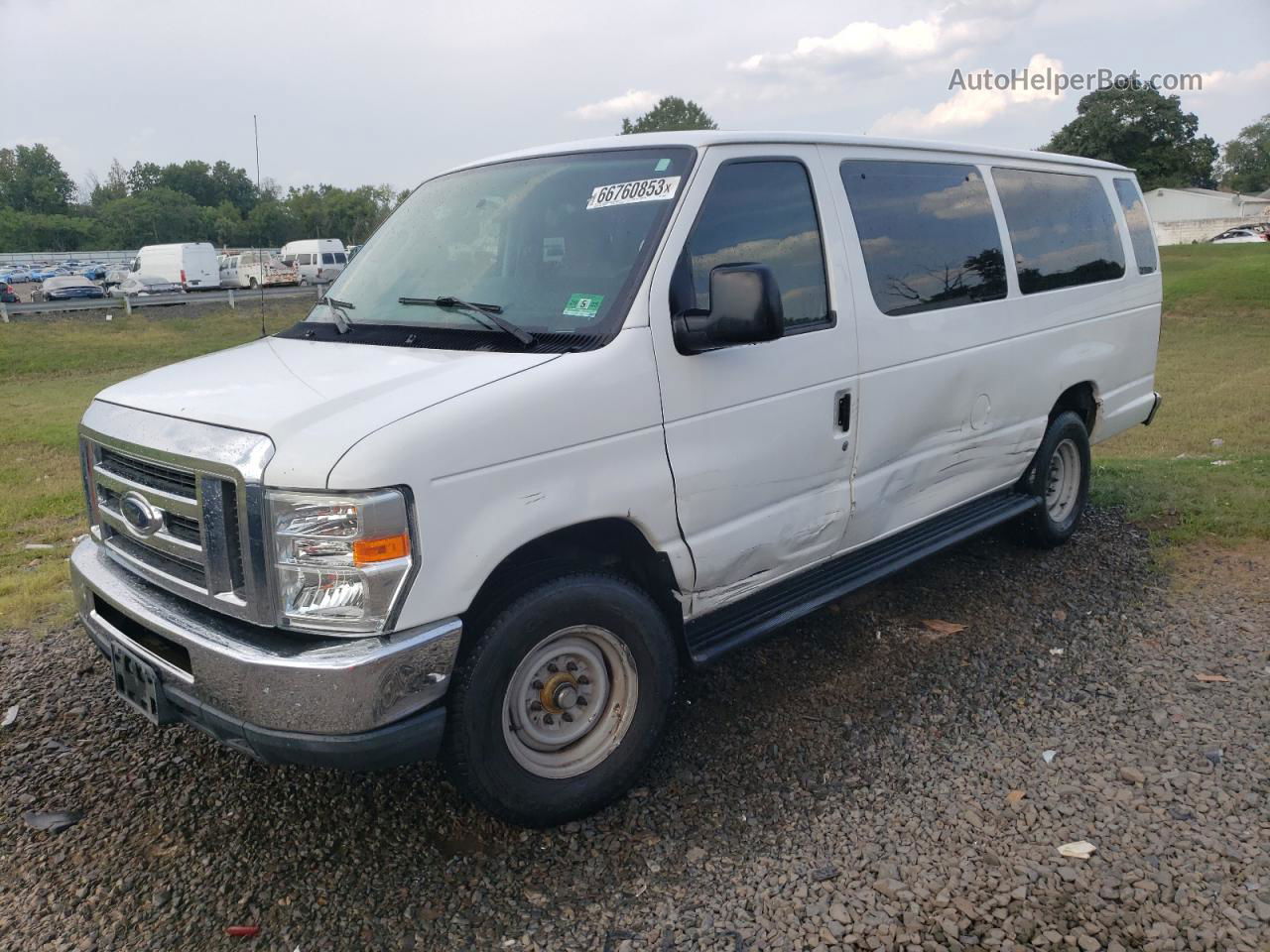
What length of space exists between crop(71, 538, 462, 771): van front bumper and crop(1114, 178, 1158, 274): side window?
5333 millimetres

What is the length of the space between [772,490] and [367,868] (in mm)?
1925

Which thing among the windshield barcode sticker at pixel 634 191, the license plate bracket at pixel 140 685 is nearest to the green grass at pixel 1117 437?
the license plate bracket at pixel 140 685

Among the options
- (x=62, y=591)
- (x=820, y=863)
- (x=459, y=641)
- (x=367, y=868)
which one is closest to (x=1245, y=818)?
(x=820, y=863)

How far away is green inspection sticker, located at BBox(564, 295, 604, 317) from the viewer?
327 centimetres

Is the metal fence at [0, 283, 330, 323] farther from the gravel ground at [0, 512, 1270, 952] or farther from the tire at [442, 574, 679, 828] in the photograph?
the tire at [442, 574, 679, 828]

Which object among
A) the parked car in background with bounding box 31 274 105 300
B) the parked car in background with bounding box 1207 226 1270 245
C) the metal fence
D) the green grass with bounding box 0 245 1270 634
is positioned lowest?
the green grass with bounding box 0 245 1270 634

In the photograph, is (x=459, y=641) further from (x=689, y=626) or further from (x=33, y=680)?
(x=33, y=680)

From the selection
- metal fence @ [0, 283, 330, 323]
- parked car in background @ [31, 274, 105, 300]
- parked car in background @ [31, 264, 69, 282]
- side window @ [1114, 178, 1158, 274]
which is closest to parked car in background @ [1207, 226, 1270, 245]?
metal fence @ [0, 283, 330, 323]

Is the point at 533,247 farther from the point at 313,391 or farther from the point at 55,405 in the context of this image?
the point at 55,405

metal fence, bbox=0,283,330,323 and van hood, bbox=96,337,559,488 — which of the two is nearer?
van hood, bbox=96,337,559,488

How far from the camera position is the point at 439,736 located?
2.82 meters

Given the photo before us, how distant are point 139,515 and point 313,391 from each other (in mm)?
721

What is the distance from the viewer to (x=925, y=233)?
441 cm

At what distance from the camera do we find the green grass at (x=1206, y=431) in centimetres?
646
